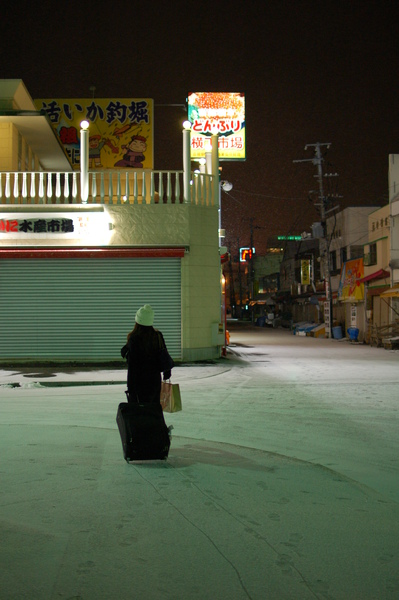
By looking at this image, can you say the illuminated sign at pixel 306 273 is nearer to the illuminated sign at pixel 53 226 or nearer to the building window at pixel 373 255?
the building window at pixel 373 255

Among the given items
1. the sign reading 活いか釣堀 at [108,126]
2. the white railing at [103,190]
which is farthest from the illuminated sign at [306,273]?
the white railing at [103,190]

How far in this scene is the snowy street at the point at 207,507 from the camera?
389 cm

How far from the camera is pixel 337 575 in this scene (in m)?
3.99

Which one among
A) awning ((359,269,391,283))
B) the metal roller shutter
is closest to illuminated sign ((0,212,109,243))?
the metal roller shutter

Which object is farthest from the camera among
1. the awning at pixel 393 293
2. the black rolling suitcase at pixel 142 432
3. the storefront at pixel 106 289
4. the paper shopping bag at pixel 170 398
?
the awning at pixel 393 293

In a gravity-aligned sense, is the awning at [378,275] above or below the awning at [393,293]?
above

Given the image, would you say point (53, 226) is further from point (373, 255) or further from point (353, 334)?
point (353, 334)

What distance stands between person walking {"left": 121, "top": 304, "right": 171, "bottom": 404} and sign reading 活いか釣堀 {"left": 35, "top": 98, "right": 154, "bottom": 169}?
22.9 m

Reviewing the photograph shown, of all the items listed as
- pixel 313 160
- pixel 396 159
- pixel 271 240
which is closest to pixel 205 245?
pixel 396 159

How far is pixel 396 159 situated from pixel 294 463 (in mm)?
26589

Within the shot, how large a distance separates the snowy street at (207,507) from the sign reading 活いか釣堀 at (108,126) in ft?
65.2

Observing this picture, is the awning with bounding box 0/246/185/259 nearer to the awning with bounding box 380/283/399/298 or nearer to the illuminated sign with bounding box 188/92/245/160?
the awning with bounding box 380/283/399/298

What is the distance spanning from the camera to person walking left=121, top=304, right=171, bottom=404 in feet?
23.2

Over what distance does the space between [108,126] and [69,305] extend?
12.3 m
